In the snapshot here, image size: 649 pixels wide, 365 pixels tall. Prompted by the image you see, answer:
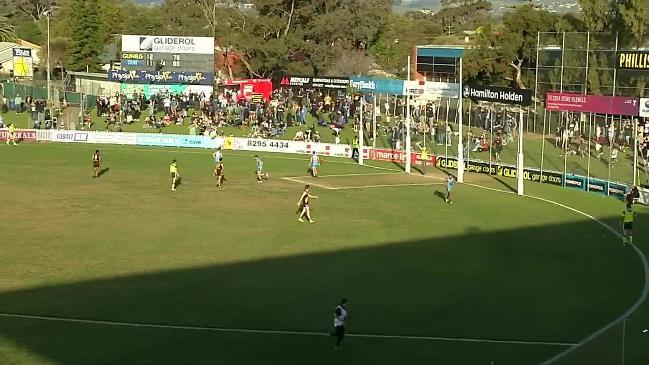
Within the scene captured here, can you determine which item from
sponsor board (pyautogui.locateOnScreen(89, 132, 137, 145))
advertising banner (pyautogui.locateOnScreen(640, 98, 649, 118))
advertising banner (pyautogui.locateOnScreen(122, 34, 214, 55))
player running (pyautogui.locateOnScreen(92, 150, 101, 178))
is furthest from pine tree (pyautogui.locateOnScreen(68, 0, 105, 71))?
advertising banner (pyautogui.locateOnScreen(640, 98, 649, 118))

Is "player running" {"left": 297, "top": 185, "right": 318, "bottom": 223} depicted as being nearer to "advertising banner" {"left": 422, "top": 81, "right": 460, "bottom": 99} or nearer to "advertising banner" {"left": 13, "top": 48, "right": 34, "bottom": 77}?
"advertising banner" {"left": 422, "top": 81, "right": 460, "bottom": 99}

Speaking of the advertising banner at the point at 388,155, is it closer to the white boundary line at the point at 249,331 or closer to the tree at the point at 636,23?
the tree at the point at 636,23

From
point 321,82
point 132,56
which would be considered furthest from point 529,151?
point 132,56

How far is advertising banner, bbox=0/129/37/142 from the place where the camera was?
2402 inches

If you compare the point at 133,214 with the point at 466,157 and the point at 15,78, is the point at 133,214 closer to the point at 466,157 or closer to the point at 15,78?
the point at 466,157

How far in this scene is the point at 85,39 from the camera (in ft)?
339

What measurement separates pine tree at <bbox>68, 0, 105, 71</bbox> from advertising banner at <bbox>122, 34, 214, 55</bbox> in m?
32.3

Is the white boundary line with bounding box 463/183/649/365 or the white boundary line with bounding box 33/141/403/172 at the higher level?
the white boundary line with bounding box 33/141/403/172

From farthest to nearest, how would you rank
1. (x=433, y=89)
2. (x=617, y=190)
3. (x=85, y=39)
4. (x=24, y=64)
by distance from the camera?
(x=85, y=39)
(x=24, y=64)
(x=433, y=89)
(x=617, y=190)

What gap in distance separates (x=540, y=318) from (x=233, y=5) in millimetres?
83436

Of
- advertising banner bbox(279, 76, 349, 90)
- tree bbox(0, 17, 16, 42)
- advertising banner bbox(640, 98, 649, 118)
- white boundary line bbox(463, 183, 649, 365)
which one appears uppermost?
tree bbox(0, 17, 16, 42)

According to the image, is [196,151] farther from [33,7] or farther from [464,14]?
[33,7]

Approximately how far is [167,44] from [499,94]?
3568 centimetres

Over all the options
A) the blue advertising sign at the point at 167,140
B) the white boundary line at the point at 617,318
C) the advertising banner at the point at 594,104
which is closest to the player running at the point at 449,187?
the white boundary line at the point at 617,318
